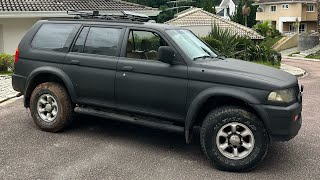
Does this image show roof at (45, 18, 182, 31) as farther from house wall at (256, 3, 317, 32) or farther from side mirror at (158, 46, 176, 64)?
house wall at (256, 3, 317, 32)

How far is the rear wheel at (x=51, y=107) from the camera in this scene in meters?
6.33

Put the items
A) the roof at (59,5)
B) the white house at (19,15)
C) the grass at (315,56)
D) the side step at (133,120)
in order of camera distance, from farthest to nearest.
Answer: the grass at (315,56) → the roof at (59,5) → the white house at (19,15) → the side step at (133,120)

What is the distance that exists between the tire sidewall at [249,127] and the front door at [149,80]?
1.73 ft

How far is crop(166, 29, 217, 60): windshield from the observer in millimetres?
5644

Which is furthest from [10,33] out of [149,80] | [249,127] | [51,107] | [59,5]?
[249,127]

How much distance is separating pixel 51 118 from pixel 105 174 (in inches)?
82.7

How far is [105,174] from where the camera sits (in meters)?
4.82

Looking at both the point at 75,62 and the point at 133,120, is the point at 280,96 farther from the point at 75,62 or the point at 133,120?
the point at 75,62

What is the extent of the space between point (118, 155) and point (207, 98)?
59.8 inches

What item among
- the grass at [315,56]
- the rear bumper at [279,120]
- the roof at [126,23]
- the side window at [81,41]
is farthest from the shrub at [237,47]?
the grass at [315,56]

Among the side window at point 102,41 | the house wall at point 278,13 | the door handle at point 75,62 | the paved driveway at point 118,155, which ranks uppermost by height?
the house wall at point 278,13

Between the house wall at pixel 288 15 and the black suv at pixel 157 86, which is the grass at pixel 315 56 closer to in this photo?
the house wall at pixel 288 15

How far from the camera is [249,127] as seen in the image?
4926 mm

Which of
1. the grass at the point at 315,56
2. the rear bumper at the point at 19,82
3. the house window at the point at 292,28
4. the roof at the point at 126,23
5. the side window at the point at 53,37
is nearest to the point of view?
the roof at the point at 126,23
